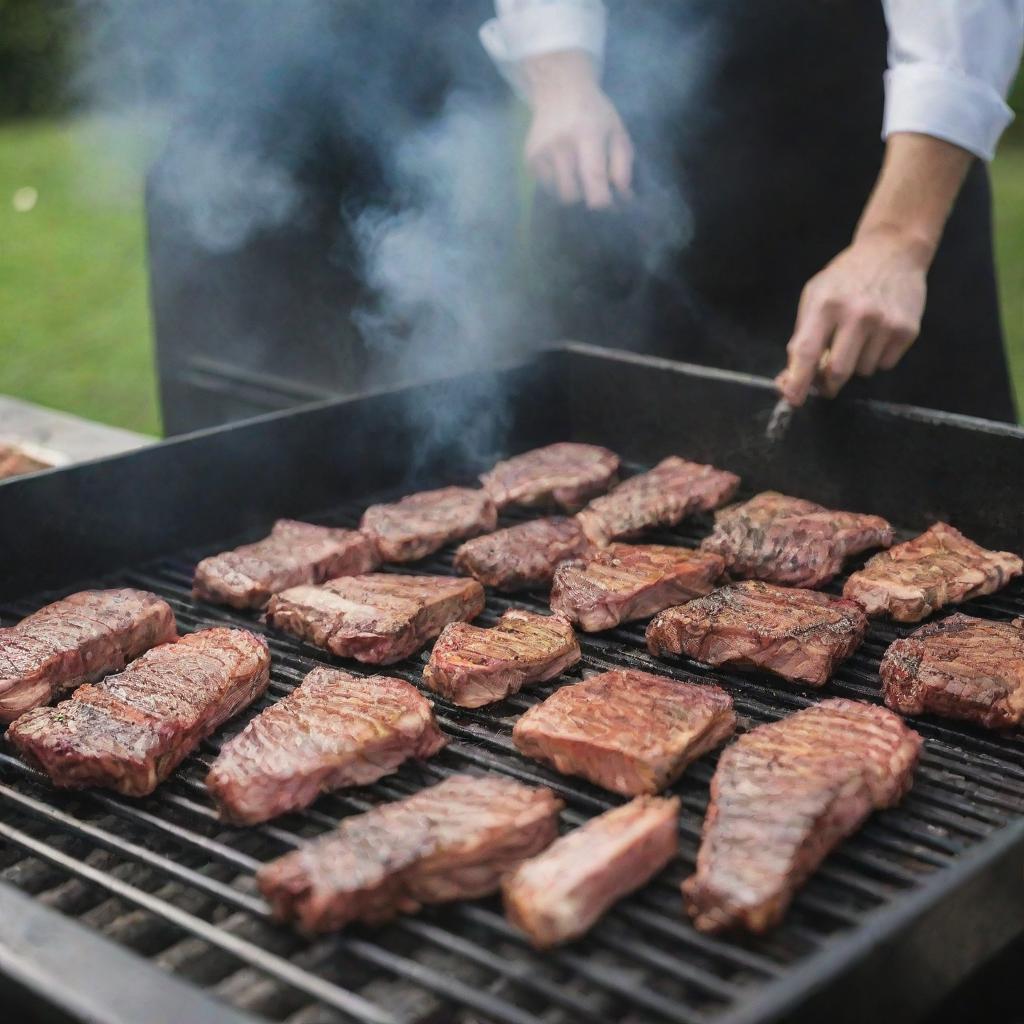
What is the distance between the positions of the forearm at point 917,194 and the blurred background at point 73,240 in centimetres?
160

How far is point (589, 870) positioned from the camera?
7.75ft

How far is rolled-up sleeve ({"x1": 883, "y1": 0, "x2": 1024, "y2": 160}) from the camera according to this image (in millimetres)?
4160

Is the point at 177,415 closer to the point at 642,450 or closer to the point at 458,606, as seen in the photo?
the point at 642,450

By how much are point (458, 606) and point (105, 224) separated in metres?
15.9

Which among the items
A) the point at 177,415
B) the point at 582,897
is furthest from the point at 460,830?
the point at 177,415

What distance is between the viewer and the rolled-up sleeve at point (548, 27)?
526cm

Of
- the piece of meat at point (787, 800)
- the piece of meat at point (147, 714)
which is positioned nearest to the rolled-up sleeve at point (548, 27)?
the piece of meat at point (147, 714)

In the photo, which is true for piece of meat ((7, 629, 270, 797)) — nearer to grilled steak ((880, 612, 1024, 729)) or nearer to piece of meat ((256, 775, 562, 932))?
piece of meat ((256, 775, 562, 932))

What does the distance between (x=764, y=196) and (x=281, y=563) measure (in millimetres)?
3070

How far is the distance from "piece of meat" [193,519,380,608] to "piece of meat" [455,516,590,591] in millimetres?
359

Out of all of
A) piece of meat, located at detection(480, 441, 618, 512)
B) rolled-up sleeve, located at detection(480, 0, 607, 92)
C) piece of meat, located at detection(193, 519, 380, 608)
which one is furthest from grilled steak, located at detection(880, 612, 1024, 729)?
rolled-up sleeve, located at detection(480, 0, 607, 92)

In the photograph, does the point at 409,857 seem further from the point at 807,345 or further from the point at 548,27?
the point at 548,27

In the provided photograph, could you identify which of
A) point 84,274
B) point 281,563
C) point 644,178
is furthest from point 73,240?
point 281,563

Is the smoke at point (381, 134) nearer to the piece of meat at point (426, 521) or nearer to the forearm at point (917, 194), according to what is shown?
the piece of meat at point (426, 521)
